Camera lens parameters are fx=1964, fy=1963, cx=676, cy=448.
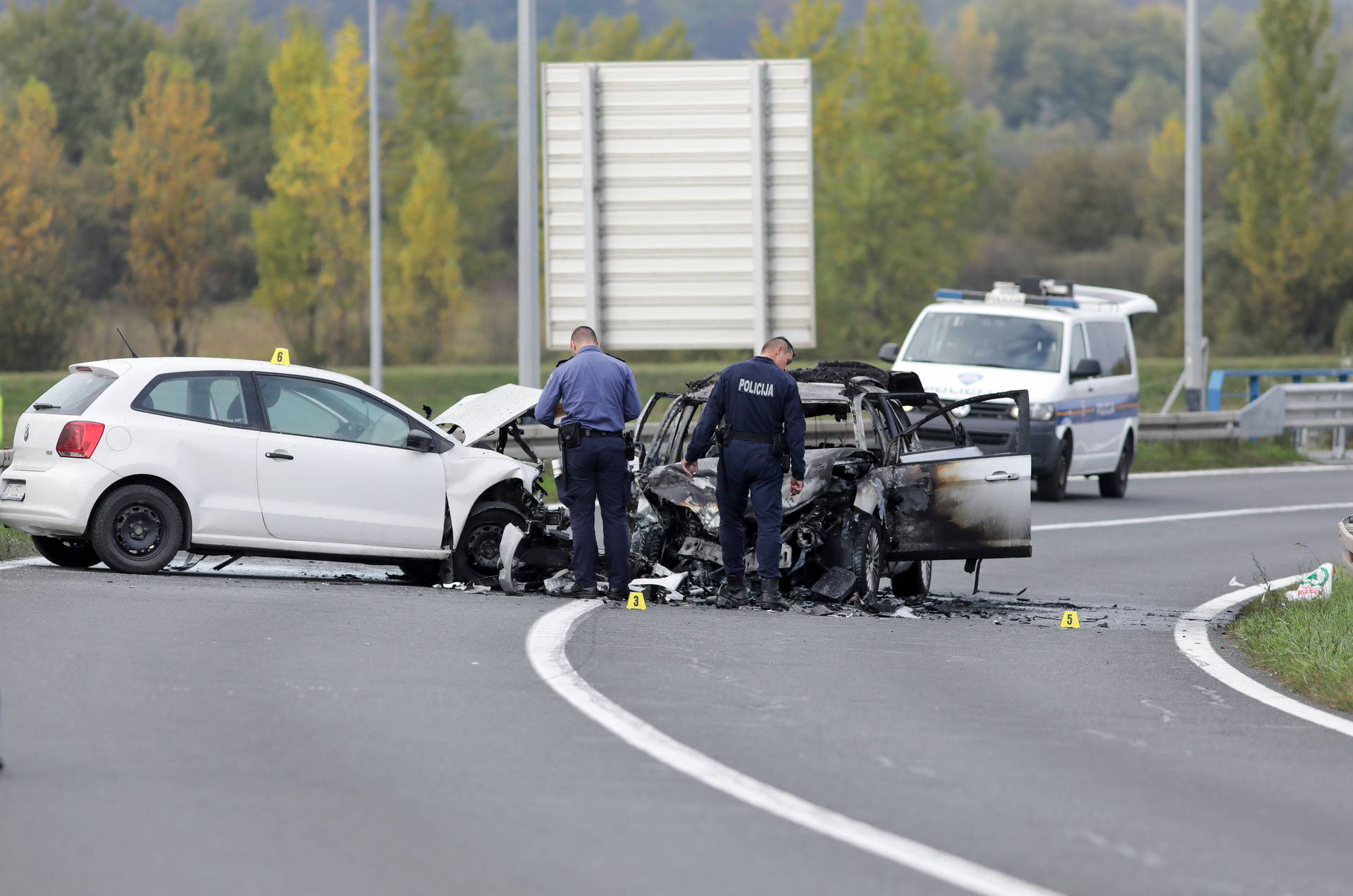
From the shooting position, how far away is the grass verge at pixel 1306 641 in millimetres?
9602

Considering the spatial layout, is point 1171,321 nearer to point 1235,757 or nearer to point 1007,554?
point 1007,554

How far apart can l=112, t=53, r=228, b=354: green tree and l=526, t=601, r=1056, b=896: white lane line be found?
58040 millimetres

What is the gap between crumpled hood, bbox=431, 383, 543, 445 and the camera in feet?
43.7

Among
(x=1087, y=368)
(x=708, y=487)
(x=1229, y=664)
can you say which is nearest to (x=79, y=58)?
(x=1087, y=368)

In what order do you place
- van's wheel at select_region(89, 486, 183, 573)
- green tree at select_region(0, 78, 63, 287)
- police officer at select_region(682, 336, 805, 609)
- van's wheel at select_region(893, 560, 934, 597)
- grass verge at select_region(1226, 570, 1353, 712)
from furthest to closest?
1. green tree at select_region(0, 78, 63, 287)
2. van's wheel at select_region(893, 560, 934, 597)
3. van's wheel at select_region(89, 486, 183, 573)
4. police officer at select_region(682, 336, 805, 609)
5. grass verge at select_region(1226, 570, 1353, 712)

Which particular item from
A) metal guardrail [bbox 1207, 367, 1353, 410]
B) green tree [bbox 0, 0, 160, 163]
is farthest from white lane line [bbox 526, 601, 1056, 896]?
green tree [bbox 0, 0, 160, 163]

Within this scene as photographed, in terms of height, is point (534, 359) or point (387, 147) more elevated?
point (387, 147)

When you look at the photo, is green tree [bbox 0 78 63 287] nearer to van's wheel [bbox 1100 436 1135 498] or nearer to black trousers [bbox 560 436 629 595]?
van's wheel [bbox 1100 436 1135 498]

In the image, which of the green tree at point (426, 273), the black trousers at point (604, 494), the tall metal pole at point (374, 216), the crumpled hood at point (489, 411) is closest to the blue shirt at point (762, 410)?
the black trousers at point (604, 494)

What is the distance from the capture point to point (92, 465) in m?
12.2

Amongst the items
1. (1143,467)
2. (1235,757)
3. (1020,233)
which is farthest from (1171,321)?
(1235,757)

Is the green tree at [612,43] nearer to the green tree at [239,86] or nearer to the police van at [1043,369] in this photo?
the green tree at [239,86]

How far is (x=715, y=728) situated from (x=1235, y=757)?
6.72ft

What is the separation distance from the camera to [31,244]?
6388 centimetres
